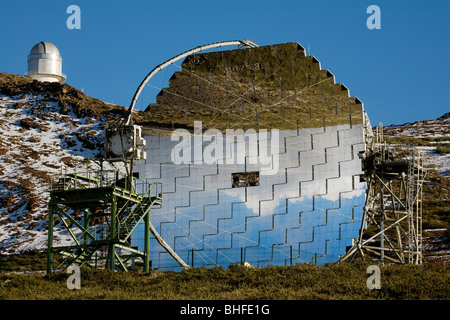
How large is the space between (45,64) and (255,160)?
292 ft

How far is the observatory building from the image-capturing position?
43344mm

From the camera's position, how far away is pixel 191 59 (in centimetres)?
4750

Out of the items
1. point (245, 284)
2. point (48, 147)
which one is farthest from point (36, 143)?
point (245, 284)

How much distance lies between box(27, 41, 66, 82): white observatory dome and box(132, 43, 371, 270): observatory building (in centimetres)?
8400

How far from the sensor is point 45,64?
129 meters

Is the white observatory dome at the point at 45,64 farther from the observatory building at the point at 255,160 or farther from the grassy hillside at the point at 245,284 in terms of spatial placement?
the grassy hillside at the point at 245,284

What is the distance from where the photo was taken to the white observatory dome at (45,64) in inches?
5025

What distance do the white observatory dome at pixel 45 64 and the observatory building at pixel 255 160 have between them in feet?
276

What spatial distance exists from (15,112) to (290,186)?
6100cm

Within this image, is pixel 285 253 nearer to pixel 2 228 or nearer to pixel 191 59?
pixel 191 59

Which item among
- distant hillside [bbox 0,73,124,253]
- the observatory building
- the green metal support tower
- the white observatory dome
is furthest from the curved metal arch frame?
the white observatory dome

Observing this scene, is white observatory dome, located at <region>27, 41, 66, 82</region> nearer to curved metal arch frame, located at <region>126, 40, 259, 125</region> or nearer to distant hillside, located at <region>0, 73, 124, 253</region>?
distant hillside, located at <region>0, 73, 124, 253</region>
